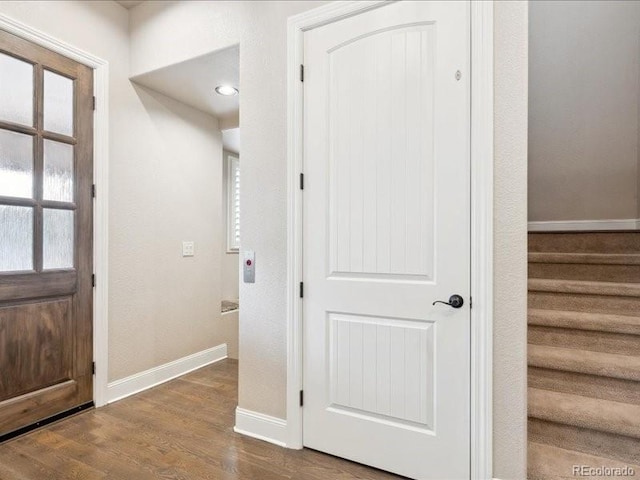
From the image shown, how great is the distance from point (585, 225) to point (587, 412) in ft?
6.69

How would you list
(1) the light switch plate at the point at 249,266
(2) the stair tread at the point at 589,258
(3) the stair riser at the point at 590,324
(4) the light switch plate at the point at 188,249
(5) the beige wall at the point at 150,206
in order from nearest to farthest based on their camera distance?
(3) the stair riser at the point at 590,324, (1) the light switch plate at the point at 249,266, (2) the stair tread at the point at 589,258, (5) the beige wall at the point at 150,206, (4) the light switch plate at the point at 188,249

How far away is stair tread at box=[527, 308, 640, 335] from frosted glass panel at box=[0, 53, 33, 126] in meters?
3.40

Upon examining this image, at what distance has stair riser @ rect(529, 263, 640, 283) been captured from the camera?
242 cm

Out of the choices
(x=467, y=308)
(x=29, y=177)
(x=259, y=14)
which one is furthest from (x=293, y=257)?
(x=29, y=177)

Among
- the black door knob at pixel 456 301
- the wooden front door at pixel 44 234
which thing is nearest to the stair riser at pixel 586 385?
the black door knob at pixel 456 301

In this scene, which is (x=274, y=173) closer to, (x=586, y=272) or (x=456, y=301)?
(x=456, y=301)

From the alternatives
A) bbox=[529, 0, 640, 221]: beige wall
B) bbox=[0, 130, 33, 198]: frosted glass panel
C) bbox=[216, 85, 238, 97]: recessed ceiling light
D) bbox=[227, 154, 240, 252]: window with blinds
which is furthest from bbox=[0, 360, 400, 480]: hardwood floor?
bbox=[529, 0, 640, 221]: beige wall

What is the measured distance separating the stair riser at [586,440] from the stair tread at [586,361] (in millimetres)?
305

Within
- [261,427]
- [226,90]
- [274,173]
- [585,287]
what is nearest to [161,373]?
[261,427]

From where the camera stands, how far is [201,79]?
2.87m

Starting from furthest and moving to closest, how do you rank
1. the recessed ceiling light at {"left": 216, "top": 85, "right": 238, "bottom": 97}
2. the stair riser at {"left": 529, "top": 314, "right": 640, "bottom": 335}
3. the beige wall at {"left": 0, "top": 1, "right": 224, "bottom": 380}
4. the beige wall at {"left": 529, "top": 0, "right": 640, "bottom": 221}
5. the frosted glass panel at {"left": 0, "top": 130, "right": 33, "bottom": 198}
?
the beige wall at {"left": 529, "top": 0, "right": 640, "bottom": 221} → the recessed ceiling light at {"left": 216, "top": 85, "right": 238, "bottom": 97} → the beige wall at {"left": 0, "top": 1, "right": 224, "bottom": 380} → the frosted glass panel at {"left": 0, "top": 130, "right": 33, "bottom": 198} → the stair riser at {"left": 529, "top": 314, "right": 640, "bottom": 335}

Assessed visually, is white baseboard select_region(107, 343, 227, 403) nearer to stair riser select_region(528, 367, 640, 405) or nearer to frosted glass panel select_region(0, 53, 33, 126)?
frosted glass panel select_region(0, 53, 33, 126)

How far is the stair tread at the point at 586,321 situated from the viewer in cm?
202

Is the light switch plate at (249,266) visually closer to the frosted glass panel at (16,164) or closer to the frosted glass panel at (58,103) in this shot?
the frosted glass panel at (16,164)
